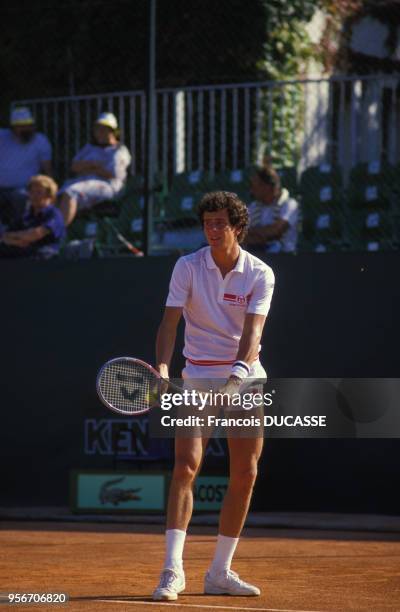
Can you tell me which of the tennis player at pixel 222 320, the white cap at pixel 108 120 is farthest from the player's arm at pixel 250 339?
the white cap at pixel 108 120

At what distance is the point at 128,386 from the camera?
21.3 ft

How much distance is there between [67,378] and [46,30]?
498 centimetres

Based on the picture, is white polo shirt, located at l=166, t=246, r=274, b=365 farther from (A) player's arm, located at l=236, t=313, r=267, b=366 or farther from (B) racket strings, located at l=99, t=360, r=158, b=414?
(B) racket strings, located at l=99, t=360, r=158, b=414

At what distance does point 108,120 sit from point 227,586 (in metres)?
6.70

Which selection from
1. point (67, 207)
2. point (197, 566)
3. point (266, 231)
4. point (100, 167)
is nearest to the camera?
point (197, 566)

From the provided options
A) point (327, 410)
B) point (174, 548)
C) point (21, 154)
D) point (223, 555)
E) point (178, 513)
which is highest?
point (21, 154)

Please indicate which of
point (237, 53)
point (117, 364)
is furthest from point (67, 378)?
point (117, 364)

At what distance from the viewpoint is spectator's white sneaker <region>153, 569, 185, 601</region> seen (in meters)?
6.19

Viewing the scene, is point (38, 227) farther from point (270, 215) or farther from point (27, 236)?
point (270, 215)

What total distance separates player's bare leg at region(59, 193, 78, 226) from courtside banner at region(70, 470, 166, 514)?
261cm

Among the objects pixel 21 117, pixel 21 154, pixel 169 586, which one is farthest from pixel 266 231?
pixel 169 586

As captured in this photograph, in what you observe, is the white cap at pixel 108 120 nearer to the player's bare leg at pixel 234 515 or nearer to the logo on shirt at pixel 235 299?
the logo on shirt at pixel 235 299

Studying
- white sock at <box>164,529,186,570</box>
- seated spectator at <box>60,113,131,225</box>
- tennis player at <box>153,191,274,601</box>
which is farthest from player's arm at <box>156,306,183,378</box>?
seated spectator at <box>60,113,131,225</box>

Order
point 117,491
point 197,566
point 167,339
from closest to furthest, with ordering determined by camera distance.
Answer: point 167,339
point 197,566
point 117,491
